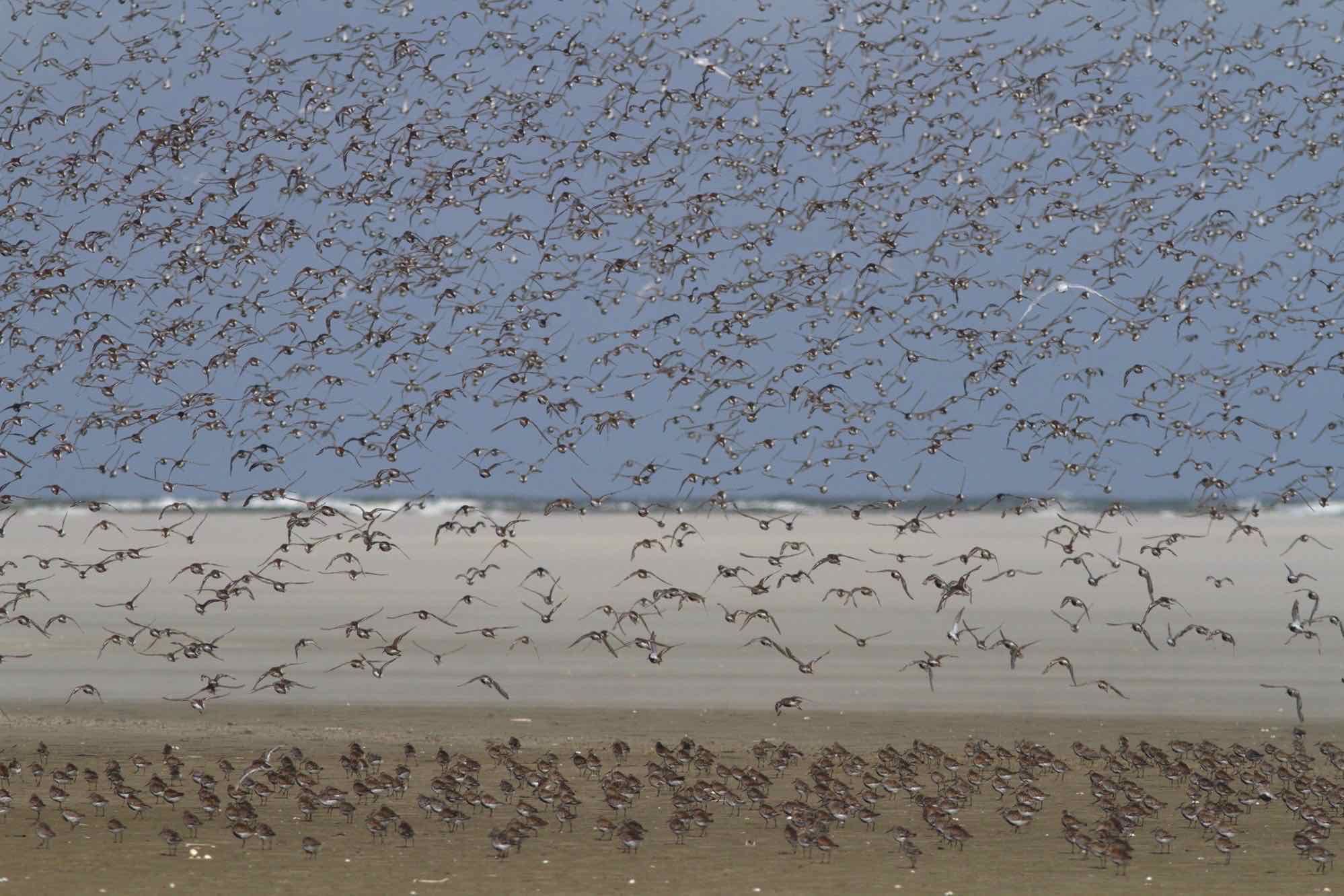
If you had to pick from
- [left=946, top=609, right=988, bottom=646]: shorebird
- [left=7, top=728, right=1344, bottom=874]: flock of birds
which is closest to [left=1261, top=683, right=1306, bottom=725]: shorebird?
[left=7, top=728, right=1344, bottom=874]: flock of birds

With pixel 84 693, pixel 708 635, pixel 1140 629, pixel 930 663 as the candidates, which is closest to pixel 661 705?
pixel 930 663

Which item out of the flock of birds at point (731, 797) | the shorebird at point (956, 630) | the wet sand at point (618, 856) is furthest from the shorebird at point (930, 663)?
the flock of birds at point (731, 797)

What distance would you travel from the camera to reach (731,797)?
15.6m

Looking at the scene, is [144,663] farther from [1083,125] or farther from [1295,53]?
[1295,53]

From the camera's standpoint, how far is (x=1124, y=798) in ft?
55.9

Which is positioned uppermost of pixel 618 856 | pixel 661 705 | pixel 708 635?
pixel 708 635

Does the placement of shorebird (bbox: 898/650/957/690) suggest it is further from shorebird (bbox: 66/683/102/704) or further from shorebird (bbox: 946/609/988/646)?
shorebird (bbox: 66/683/102/704)

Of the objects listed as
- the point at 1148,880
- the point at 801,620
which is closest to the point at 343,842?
the point at 1148,880

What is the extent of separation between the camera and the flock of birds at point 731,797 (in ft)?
47.7

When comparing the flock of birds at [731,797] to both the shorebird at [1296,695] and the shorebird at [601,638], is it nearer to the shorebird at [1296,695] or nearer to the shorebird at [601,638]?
the shorebird at [1296,695]

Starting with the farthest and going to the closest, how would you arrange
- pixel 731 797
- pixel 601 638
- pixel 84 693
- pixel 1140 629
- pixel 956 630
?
pixel 956 630, pixel 84 693, pixel 1140 629, pixel 601 638, pixel 731 797

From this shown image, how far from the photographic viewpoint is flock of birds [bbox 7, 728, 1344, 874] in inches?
572

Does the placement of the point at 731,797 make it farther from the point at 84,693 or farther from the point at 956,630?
the point at 956,630

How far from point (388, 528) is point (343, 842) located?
3083 inches
